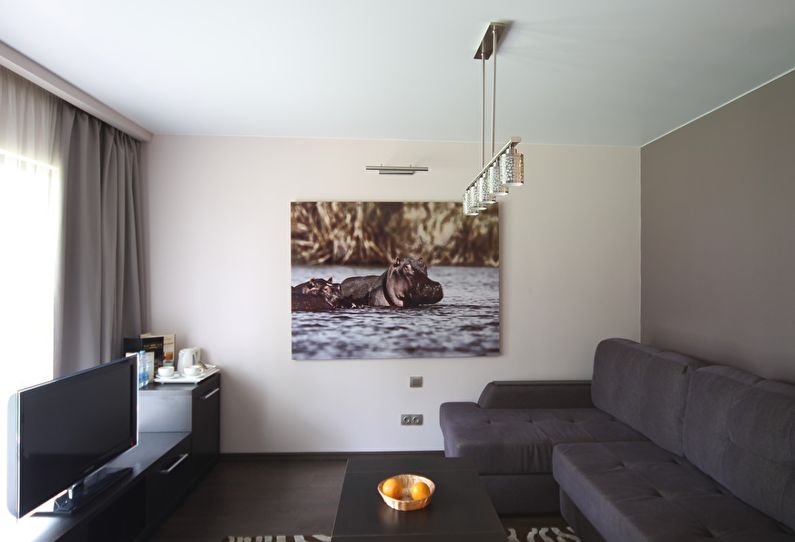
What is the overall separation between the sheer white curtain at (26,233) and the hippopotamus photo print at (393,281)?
1466 millimetres

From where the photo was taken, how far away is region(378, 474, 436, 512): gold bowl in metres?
1.64

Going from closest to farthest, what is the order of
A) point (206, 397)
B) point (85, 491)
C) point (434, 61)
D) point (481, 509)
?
point (481, 509) < point (85, 491) < point (434, 61) < point (206, 397)

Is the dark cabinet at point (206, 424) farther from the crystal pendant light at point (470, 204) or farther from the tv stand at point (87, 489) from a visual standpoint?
the crystal pendant light at point (470, 204)

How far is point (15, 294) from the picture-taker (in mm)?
2098

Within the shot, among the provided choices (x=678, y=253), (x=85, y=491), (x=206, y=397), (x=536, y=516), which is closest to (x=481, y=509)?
(x=536, y=516)

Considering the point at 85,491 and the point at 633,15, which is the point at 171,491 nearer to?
the point at 85,491

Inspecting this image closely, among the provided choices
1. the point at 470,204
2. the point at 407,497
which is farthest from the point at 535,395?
the point at 470,204

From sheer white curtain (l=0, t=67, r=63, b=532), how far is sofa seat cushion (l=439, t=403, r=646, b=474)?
2.38 m

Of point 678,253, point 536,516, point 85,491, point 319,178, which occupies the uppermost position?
point 319,178

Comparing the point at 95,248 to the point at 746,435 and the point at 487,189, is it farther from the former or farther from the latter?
the point at 746,435

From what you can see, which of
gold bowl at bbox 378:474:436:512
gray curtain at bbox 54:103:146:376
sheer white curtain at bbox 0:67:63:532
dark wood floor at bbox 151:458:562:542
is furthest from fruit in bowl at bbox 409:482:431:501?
gray curtain at bbox 54:103:146:376

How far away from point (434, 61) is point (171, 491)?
2.94m

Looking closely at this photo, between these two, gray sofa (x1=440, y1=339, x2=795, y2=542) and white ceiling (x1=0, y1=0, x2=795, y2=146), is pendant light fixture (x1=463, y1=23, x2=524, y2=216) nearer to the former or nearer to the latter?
white ceiling (x1=0, y1=0, x2=795, y2=146)

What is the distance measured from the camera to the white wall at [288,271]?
312 centimetres
